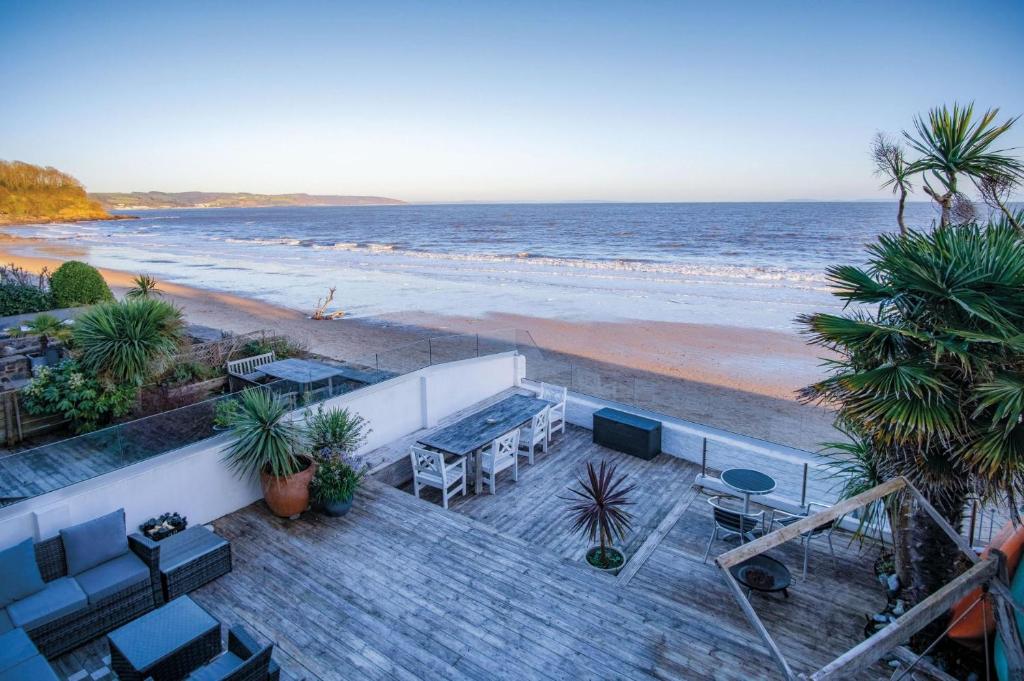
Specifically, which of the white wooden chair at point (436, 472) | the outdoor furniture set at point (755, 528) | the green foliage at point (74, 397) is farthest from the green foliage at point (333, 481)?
the green foliage at point (74, 397)

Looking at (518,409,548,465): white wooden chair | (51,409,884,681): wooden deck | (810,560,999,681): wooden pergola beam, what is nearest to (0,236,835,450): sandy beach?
(518,409,548,465): white wooden chair

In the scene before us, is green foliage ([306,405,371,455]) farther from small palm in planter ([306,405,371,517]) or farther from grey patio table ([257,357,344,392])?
grey patio table ([257,357,344,392])

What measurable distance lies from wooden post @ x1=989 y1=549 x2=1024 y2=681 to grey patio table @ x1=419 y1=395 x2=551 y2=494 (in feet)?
17.2

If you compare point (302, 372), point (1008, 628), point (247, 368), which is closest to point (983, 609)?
point (1008, 628)

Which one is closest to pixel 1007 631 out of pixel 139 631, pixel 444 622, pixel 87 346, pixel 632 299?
pixel 444 622

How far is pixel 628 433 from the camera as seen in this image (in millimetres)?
8734

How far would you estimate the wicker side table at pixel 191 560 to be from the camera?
4.80 m

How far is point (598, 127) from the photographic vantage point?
58469 millimetres

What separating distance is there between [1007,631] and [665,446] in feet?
18.9

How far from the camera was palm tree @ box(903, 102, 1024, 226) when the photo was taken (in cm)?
438

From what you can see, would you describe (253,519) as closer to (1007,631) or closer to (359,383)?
(359,383)

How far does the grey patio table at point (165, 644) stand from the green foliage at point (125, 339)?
6040 millimetres

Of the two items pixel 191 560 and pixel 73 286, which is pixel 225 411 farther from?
pixel 73 286

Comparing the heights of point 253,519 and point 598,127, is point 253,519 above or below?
below
